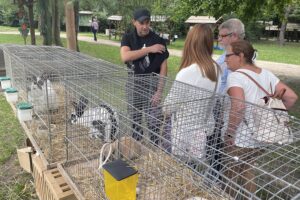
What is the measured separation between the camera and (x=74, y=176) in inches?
86.1

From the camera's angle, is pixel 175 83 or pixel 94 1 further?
pixel 94 1

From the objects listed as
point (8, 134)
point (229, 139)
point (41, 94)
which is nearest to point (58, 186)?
point (41, 94)

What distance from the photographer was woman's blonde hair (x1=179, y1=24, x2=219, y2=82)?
2.28 m

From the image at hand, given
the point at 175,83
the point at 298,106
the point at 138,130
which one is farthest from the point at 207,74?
the point at 298,106

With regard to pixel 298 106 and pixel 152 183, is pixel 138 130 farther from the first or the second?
pixel 298 106

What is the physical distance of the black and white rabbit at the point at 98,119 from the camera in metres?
1.99

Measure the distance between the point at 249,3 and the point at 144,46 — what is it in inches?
155

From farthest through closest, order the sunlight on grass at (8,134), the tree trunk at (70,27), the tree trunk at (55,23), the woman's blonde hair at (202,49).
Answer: the tree trunk at (55,23)
the tree trunk at (70,27)
the sunlight on grass at (8,134)
the woman's blonde hair at (202,49)

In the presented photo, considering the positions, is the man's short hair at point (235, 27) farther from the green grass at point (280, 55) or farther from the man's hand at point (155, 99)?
the green grass at point (280, 55)

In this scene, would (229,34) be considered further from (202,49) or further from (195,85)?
(195,85)

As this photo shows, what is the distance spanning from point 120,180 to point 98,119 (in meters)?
0.89

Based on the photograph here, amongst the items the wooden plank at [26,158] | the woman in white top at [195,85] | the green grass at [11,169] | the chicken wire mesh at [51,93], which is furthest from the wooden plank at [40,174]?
the woman in white top at [195,85]

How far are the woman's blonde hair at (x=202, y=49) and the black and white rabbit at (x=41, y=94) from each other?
4.30 feet

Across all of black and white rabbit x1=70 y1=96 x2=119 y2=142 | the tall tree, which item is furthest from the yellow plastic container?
the tall tree
